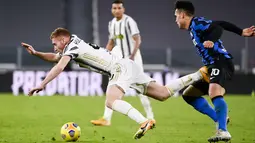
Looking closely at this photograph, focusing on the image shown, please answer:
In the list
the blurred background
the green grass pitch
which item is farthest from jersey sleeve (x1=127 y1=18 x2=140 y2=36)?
the blurred background

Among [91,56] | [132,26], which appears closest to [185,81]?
[91,56]

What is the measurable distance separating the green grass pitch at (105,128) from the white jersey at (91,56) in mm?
1036

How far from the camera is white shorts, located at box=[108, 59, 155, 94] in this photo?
841 centimetres

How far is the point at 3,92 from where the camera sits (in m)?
22.0

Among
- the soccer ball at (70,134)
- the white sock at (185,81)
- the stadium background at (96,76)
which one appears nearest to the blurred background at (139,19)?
the stadium background at (96,76)

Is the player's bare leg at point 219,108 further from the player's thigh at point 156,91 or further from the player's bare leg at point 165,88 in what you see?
the player's thigh at point 156,91

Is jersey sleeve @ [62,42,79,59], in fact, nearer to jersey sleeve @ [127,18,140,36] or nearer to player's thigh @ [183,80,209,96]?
player's thigh @ [183,80,209,96]

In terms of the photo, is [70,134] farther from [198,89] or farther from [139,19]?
[139,19]

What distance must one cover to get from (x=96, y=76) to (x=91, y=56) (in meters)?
13.1

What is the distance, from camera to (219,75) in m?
8.02

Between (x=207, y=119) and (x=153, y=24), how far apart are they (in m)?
21.0

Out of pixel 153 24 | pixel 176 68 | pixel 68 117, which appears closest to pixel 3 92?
pixel 176 68

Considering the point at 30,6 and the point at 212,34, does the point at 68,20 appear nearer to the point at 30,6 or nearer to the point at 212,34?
the point at 30,6

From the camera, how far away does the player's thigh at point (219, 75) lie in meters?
7.97
